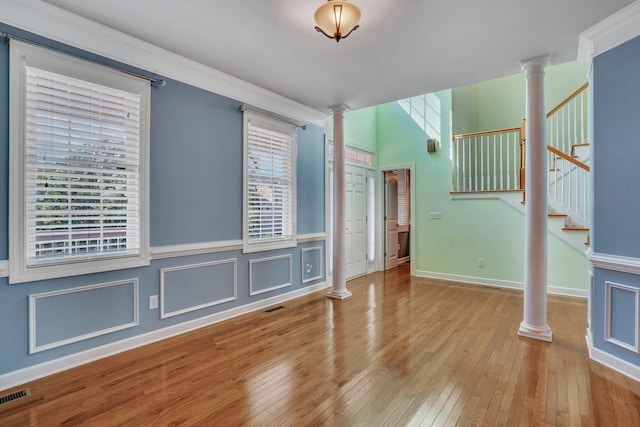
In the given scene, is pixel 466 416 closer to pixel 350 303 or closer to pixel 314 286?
pixel 350 303

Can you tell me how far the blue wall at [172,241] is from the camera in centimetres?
226

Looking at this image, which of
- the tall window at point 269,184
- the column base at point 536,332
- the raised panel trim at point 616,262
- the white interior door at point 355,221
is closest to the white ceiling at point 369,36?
the tall window at point 269,184

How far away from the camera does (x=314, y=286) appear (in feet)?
16.0

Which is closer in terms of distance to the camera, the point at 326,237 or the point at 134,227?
the point at 134,227

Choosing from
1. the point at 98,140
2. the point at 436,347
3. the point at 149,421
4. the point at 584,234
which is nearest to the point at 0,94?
the point at 98,140

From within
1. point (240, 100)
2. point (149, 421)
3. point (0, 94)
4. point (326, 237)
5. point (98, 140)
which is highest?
point (240, 100)

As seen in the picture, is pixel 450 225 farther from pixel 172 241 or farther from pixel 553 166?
pixel 172 241

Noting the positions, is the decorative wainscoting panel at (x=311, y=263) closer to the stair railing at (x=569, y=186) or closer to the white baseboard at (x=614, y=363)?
the white baseboard at (x=614, y=363)

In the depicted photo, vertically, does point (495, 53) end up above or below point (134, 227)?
above

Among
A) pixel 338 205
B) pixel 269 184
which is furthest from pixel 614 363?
pixel 269 184

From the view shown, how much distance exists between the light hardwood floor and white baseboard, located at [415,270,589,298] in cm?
103

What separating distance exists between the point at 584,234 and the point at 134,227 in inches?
219

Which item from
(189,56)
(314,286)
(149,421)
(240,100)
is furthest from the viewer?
(314,286)

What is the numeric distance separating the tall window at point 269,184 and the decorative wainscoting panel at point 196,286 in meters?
0.40
